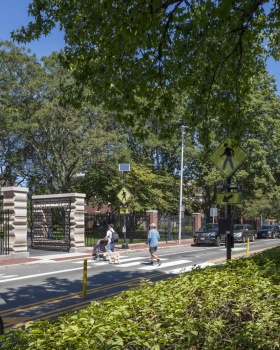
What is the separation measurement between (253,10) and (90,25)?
336 cm

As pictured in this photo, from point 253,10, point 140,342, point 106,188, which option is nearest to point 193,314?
point 140,342

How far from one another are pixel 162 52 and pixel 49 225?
20.6m

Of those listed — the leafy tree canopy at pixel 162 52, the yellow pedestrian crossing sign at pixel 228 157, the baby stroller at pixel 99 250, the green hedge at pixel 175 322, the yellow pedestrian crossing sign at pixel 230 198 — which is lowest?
the baby stroller at pixel 99 250

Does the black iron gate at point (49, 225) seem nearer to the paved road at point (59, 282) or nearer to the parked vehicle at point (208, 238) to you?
the paved road at point (59, 282)

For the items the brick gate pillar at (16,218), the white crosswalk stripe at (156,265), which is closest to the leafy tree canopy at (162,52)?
the white crosswalk stripe at (156,265)

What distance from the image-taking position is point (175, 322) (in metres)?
3.79

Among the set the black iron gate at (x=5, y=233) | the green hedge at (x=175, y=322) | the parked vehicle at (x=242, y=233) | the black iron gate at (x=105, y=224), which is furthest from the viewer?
the parked vehicle at (x=242, y=233)

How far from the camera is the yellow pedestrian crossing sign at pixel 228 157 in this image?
976 cm

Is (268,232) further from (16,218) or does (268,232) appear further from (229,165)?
(229,165)

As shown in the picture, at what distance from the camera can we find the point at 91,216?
107 feet

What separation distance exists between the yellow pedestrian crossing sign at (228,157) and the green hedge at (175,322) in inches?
182

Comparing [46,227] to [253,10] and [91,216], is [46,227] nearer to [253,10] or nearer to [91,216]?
[91,216]

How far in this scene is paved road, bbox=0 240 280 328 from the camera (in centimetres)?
1023

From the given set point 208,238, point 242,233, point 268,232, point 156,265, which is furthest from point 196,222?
point 156,265
